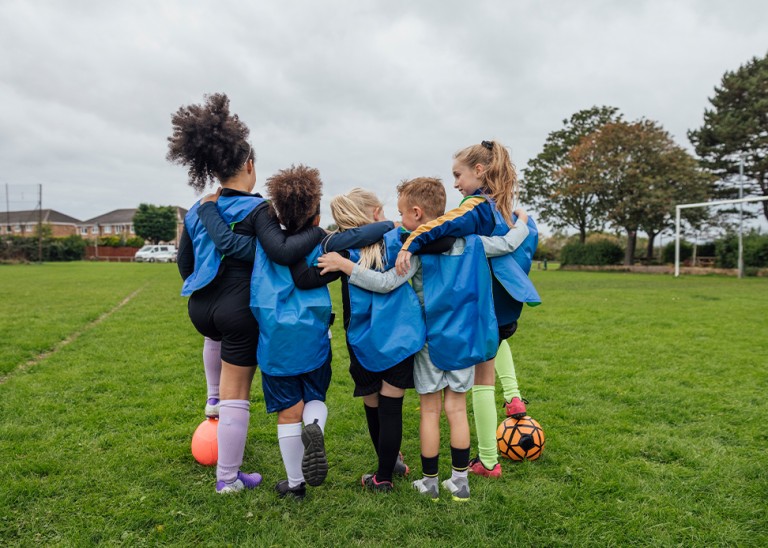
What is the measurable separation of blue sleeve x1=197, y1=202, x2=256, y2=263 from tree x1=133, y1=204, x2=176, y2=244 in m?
77.9

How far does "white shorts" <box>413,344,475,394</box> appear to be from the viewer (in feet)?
9.63

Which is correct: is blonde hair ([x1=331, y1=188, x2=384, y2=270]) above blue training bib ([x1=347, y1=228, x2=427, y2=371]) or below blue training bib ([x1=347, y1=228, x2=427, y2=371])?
above

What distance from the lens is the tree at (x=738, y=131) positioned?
35875mm

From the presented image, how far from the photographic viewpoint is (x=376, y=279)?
9.29 ft

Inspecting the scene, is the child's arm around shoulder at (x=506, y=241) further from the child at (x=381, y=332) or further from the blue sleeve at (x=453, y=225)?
the child at (x=381, y=332)

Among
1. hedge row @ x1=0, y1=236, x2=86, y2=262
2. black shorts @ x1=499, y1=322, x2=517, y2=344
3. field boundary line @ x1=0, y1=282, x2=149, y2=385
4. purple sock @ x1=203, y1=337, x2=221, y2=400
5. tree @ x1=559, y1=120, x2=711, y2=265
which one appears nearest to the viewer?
black shorts @ x1=499, y1=322, x2=517, y2=344

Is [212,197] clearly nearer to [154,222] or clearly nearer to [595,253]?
[595,253]

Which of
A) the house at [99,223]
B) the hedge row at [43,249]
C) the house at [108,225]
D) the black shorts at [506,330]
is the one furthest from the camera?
the house at [108,225]

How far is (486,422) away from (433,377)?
0.62 meters

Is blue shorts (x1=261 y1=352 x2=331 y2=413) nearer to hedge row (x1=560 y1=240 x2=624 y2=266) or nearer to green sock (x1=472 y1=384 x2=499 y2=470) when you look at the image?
green sock (x1=472 y1=384 x2=499 y2=470)

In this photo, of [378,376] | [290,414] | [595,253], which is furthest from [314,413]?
[595,253]

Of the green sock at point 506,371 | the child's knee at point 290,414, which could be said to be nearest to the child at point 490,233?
the green sock at point 506,371

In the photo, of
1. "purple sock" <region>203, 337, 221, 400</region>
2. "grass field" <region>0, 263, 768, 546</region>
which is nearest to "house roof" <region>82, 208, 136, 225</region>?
"grass field" <region>0, 263, 768, 546</region>

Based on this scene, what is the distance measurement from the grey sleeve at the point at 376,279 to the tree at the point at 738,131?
42579 mm
